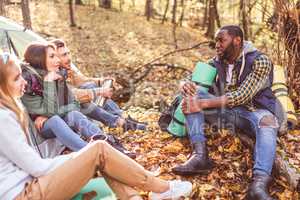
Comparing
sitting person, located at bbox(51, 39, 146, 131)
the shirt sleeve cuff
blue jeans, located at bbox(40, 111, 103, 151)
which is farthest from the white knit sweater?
sitting person, located at bbox(51, 39, 146, 131)

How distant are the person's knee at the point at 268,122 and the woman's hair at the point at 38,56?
2.14 meters

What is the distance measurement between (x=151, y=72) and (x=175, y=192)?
8344mm

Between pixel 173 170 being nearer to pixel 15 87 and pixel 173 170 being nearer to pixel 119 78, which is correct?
pixel 15 87

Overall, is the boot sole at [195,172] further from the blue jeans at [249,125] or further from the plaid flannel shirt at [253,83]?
the plaid flannel shirt at [253,83]

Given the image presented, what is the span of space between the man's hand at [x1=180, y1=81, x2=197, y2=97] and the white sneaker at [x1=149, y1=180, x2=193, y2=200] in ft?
3.63

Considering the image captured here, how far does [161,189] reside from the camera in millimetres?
3479

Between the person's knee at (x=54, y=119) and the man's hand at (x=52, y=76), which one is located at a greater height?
the man's hand at (x=52, y=76)

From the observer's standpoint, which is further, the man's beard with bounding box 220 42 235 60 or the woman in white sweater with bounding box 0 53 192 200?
→ the man's beard with bounding box 220 42 235 60

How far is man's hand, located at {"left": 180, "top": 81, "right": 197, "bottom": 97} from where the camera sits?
450cm

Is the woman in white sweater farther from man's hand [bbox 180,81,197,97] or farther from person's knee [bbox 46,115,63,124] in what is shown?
man's hand [bbox 180,81,197,97]

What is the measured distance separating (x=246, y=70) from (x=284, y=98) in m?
0.75

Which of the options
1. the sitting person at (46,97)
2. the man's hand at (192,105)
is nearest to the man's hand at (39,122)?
the sitting person at (46,97)

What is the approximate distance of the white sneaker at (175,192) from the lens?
3492 millimetres

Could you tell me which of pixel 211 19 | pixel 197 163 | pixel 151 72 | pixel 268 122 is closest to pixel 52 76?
pixel 197 163
